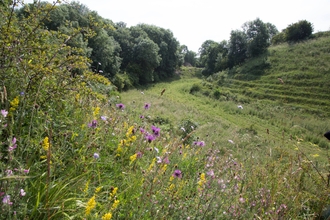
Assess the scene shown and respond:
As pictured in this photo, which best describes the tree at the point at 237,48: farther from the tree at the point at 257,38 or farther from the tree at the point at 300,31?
the tree at the point at 300,31

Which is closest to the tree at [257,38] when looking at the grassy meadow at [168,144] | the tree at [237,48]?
the tree at [237,48]

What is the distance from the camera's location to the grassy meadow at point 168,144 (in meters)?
1.47

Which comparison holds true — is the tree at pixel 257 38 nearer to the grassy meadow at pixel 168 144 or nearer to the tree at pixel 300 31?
the grassy meadow at pixel 168 144

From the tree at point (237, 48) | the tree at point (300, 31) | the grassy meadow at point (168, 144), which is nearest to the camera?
the grassy meadow at point (168, 144)

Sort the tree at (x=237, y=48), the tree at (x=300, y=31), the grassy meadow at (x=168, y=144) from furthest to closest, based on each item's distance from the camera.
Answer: the tree at (x=237, y=48)
the tree at (x=300, y=31)
the grassy meadow at (x=168, y=144)

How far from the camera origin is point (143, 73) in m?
37.6

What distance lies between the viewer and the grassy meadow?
1.47 meters

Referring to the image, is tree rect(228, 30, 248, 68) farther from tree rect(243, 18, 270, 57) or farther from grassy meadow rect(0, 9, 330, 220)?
grassy meadow rect(0, 9, 330, 220)

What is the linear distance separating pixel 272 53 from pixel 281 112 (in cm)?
1798

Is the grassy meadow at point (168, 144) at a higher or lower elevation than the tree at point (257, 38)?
lower

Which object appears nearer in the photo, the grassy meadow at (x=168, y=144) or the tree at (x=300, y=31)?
the grassy meadow at (x=168, y=144)

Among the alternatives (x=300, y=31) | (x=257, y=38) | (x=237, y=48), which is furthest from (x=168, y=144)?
(x=300, y=31)

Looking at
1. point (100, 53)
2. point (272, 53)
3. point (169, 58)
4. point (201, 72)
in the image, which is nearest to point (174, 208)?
point (100, 53)

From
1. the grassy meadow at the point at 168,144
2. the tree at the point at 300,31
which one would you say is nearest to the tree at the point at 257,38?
the grassy meadow at the point at 168,144
